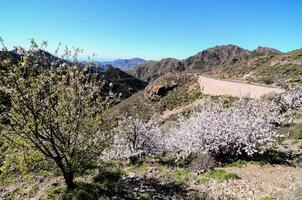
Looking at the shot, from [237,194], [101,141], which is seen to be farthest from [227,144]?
[101,141]

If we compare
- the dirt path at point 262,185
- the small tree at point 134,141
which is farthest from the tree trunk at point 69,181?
the small tree at point 134,141

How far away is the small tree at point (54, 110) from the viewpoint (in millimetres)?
10578

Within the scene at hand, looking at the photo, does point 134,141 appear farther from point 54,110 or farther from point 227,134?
point 54,110

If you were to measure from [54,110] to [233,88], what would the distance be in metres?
41.4

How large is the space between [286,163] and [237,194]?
191 inches

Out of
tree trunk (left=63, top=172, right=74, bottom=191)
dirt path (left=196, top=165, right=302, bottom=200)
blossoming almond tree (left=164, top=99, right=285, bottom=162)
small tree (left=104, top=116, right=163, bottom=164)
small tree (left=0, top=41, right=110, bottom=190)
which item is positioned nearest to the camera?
small tree (left=0, top=41, right=110, bottom=190)

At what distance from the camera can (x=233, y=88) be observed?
5016 cm

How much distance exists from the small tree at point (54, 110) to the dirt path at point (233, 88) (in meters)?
28.7

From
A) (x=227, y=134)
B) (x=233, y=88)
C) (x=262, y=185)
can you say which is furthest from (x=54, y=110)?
(x=233, y=88)

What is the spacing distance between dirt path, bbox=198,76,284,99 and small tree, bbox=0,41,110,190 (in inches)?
1130

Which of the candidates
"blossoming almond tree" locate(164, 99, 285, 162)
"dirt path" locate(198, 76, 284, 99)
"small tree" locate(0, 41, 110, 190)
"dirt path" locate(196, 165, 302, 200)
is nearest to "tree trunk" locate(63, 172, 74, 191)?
"small tree" locate(0, 41, 110, 190)

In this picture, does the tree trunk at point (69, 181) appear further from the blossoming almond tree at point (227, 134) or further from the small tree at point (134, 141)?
the small tree at point (134, 141)

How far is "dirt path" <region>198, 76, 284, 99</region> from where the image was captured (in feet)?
131

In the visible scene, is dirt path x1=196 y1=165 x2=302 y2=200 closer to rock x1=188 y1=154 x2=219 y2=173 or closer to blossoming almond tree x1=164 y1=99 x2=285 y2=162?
rock x1=188 y1=154 x2=219 y2=173
